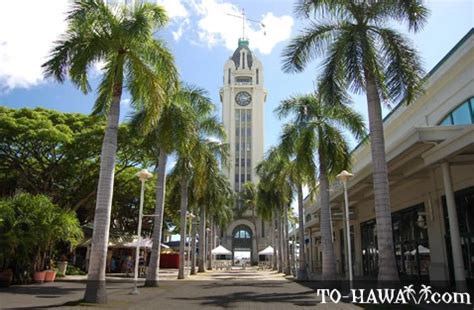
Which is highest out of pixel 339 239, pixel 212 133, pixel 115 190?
pixel 212 133

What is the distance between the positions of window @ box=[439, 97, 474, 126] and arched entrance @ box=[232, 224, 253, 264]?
69.4 m

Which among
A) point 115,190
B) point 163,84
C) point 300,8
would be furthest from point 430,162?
point 115,190

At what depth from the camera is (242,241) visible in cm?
8631

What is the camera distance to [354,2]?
1495 centimetres

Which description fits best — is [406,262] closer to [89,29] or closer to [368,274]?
[368,274]

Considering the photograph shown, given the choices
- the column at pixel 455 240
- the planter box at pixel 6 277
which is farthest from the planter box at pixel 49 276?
the column at pixel 455 240

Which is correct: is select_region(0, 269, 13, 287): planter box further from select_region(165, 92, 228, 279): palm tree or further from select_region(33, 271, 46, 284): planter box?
select_region(165, 92, 228, 279): palm tree

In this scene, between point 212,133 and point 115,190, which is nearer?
point 212,133

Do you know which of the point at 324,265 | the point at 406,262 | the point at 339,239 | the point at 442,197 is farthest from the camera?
the point at 339,239

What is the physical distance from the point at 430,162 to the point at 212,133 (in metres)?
16.2

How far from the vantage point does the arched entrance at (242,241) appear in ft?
281

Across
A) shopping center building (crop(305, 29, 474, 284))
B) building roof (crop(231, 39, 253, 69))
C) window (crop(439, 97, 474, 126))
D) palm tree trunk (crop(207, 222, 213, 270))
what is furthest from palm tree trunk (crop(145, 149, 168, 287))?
building roof (crop(231, 39, 253, 69))

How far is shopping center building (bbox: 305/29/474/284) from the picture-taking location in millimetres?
14422

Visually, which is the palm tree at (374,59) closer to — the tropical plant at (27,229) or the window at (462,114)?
the window at (462,114)
